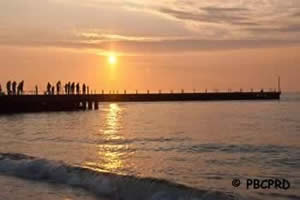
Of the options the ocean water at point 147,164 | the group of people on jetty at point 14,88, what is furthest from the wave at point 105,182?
the group of people on jetty at point 14,88

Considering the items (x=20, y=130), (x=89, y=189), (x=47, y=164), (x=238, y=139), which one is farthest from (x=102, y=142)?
(x=89, y=189)

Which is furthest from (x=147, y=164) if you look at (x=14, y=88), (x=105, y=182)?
(x=14, y=88)

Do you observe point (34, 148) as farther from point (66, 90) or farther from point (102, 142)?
point (66, 90)

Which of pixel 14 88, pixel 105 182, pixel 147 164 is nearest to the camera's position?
pixel 105 182

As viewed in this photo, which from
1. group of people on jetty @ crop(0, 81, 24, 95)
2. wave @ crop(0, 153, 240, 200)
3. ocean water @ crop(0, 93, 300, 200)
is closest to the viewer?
wave @ crop(0, 153, 240, 200)

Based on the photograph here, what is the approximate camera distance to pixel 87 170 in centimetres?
2066

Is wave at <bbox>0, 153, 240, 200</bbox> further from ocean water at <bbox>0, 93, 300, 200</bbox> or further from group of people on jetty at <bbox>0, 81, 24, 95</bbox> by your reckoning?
group of people on jetty at <bbox>0, 81, 24, 95</bbox>

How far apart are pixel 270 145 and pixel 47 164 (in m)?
15.0

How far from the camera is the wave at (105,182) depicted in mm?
16250

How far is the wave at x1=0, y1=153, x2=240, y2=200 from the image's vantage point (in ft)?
53.3

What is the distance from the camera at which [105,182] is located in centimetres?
1850

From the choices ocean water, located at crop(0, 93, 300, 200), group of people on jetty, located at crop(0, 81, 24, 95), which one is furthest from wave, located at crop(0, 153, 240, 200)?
group of people on jetty, located at crop(0, 81, 24, 95)

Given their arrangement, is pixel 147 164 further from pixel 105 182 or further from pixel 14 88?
pixel 14 88

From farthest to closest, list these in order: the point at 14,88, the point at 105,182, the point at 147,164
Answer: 1. the point at 14,88
2. the point at 147,164
3. the point at 105,182
